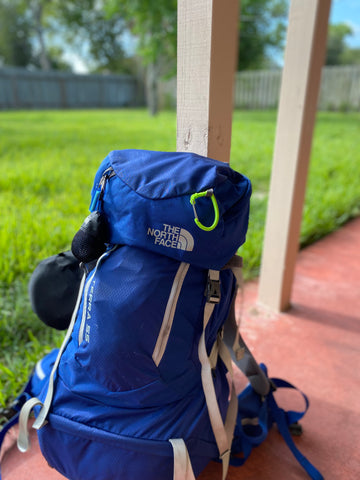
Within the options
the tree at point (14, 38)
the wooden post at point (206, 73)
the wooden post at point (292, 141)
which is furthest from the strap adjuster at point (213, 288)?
the tree at point (14, 38)

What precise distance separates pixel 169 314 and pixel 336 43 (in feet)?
96.0

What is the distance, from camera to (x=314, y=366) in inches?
55.7

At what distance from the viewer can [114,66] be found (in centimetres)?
2252

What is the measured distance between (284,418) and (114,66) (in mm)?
24613

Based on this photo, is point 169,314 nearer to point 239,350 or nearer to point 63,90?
point 239,350

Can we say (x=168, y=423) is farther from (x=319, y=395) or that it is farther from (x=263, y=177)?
(x=263, y=177)

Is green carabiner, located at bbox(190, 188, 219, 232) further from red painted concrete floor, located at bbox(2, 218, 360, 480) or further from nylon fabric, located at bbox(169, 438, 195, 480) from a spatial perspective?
red painted concrete floor, located at bbox(2, 218, 360, 480)

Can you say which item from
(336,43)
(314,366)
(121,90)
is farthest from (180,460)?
(336,43)

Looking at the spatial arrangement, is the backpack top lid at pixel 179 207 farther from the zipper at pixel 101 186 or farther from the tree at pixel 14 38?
the tree at pixel 14 38

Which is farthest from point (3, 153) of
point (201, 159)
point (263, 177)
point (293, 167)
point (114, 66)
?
point (114, 66)

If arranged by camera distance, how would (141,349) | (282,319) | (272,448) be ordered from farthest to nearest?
(282,319) < (272,448) < (141,349)

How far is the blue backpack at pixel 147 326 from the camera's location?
0.79 m

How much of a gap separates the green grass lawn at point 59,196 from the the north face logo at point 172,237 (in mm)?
864

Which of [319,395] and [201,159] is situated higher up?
[201,159]
